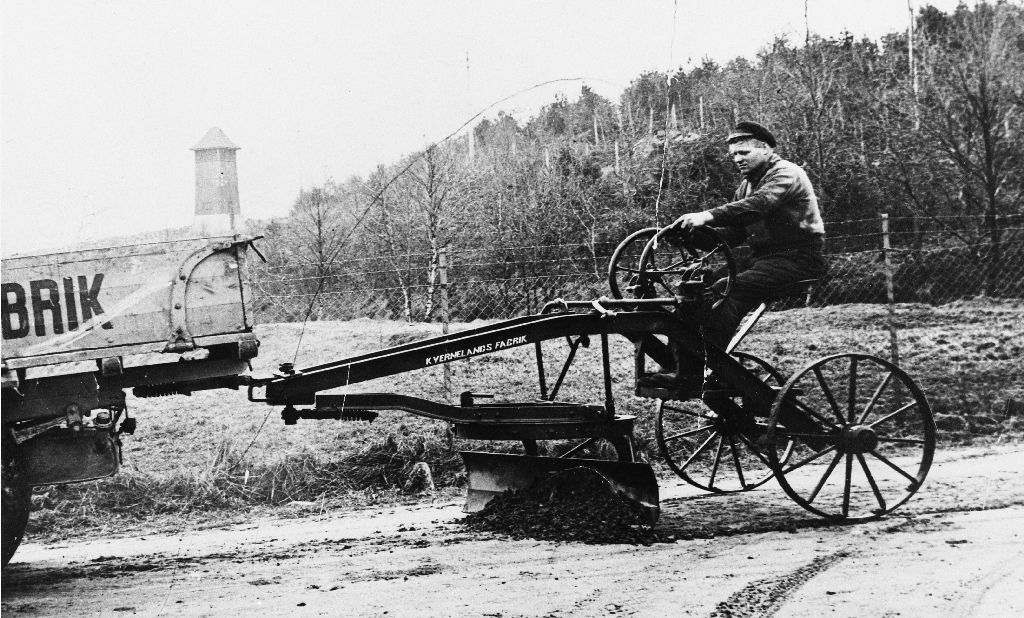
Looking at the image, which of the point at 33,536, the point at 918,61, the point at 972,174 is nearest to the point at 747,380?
the point at 33,536

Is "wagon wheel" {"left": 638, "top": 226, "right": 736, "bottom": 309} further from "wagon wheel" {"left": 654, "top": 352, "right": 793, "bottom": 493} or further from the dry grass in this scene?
the dry grass

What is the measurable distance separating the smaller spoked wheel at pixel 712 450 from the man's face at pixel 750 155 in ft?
5.97

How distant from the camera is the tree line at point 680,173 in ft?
39.3

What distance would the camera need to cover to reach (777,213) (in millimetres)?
6324

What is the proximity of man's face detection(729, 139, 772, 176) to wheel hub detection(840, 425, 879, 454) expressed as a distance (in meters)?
1.99

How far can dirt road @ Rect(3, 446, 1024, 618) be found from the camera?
4.51 meters

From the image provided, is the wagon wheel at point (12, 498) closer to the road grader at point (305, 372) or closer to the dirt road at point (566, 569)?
the road grader at point (305, 372)

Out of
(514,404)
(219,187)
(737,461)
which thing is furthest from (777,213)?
(219,187)

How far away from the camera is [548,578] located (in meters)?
4.95

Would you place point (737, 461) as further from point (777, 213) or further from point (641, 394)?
point (777, 213)

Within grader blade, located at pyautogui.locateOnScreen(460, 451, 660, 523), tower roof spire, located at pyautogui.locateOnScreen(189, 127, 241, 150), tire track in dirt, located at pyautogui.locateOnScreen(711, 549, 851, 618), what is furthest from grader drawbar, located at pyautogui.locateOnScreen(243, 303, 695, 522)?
tower roof spire, located at pyautogui.locateOnScreen(189, 127, 241, 150)

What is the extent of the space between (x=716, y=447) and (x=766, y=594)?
3.78 m

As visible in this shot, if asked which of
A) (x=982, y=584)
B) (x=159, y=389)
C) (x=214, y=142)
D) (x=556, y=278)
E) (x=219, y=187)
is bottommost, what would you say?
(x=982, y=584)

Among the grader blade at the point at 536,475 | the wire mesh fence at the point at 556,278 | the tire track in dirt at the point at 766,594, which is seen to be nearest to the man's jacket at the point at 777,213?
the grader blade at the point at 536,475
